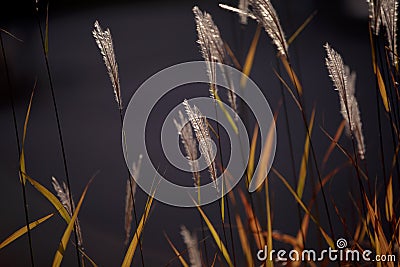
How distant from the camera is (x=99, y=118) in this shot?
1.13 meters

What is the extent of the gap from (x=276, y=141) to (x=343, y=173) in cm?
18

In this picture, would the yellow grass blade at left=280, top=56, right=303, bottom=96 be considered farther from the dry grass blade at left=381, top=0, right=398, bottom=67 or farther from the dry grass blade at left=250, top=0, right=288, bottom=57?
the dry grass blade at left=381, top=0, right=398, bottom=67

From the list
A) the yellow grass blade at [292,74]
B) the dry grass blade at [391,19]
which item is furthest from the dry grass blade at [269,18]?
the dry grass blade at [391,19]

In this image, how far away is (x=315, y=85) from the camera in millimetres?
1278

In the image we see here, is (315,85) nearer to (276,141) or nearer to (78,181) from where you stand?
(276,141)

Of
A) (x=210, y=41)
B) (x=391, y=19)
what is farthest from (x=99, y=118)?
(x=391, y=19)

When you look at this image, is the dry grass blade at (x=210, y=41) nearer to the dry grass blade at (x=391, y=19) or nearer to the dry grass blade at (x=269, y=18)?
the dry grass blade at (x=269, y=18)

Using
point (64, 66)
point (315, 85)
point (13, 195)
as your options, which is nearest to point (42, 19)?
point (64, 66)

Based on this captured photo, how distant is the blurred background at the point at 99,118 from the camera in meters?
1.09

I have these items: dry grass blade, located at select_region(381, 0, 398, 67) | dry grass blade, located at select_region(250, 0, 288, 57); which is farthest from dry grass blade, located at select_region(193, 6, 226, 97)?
dry grass blade, located at select_region(381, 0, 398, 67)

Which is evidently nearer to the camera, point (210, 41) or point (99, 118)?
point (210, 41)

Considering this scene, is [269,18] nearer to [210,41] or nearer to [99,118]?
[210,41]

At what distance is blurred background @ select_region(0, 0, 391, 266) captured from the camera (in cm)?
109

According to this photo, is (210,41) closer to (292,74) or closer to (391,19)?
(292,74)
